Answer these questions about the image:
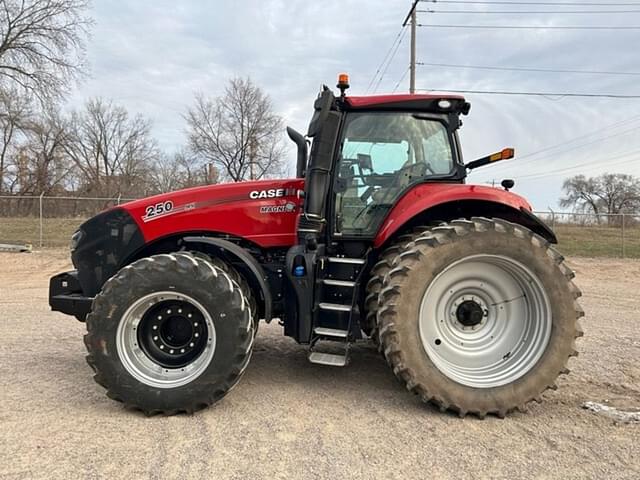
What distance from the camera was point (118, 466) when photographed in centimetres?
261

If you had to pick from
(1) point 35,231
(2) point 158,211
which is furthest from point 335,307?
(1) point 35,231

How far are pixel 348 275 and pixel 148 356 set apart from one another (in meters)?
1.65

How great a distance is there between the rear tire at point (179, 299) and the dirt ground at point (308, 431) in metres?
0.15

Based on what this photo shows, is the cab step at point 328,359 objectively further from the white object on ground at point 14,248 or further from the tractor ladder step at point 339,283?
the white object on ground at point 14,248

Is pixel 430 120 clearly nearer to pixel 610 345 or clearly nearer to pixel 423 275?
pixel 423 275

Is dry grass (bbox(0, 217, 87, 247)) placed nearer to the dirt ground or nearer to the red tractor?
the dirt ground

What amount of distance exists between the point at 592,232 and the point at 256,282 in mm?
17579

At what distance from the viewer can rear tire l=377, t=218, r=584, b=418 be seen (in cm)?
326

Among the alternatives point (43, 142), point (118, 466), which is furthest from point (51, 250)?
point (43, 142)

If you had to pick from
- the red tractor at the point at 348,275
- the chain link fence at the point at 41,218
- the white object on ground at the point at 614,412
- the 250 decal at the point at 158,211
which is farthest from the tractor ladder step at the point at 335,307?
the chain link fence at the point at 41,218

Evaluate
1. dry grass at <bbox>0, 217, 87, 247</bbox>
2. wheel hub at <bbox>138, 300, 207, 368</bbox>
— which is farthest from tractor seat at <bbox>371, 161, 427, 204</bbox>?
dry grass at <bbox>0, 217, 87, 247</bbox>

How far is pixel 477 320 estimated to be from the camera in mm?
3545

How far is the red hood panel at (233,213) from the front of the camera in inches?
156

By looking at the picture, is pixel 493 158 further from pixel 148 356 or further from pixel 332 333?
pixel 148 356
